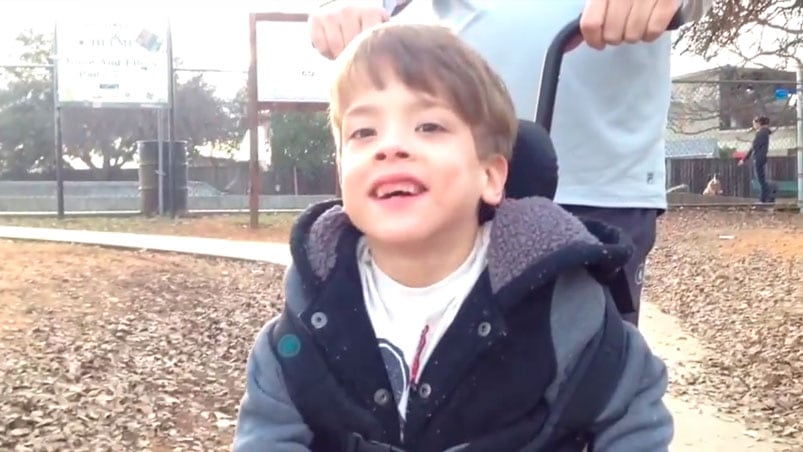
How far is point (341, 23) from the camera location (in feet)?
8.07

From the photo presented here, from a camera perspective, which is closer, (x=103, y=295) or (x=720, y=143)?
(x=103, y=295)

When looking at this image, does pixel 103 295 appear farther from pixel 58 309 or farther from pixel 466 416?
pixel 466 416

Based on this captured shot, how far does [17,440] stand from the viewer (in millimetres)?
4785

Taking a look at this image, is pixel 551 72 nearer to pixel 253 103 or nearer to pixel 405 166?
pixel 405 166

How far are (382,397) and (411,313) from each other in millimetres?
172

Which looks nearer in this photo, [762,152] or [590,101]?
[590,101]

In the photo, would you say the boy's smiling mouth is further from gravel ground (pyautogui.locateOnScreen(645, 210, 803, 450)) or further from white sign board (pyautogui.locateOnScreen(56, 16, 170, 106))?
white sign board (pyautogui.locateOnScreen(56, 16, 170, 106))

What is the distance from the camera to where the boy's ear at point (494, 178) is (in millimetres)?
2137

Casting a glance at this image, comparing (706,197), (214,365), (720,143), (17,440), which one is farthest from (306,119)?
(17,440)

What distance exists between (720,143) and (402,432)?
28761 mm

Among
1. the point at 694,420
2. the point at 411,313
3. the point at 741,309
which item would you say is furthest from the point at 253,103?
the point at 411,313

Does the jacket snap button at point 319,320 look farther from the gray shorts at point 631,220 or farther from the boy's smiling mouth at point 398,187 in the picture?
the gray shorts at point 631,220

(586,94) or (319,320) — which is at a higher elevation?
(586,94)

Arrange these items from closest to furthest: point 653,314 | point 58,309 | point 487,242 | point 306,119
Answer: point 487,242 < point 58,309 < point 653,314 < point 306,119
